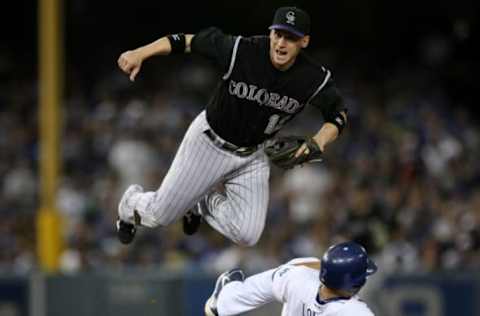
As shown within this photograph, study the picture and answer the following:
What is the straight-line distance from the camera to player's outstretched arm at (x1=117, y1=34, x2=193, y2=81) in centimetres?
693

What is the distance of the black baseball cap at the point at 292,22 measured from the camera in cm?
705

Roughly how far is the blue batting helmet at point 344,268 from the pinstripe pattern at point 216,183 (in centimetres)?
112

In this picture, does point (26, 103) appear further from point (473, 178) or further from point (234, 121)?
point (234, 121)

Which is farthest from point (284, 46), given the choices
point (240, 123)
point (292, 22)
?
point (240, 123)

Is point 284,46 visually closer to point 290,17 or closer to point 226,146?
point 290,17

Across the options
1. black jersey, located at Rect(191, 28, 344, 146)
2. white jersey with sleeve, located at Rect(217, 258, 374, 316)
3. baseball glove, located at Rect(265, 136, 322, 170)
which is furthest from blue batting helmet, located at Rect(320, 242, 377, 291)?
black jersey, located at Rect(191, 28, 344, 146)

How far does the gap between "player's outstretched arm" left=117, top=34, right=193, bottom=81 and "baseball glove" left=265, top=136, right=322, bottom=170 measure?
845mm

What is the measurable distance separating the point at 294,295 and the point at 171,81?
9.65 metres

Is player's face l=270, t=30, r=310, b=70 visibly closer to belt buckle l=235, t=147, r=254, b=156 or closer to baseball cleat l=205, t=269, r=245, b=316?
belt buckle l=235, t=147, r=254, b=156

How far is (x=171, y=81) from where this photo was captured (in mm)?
16359

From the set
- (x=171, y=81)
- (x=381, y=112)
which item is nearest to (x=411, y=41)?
(x=381, y=112)

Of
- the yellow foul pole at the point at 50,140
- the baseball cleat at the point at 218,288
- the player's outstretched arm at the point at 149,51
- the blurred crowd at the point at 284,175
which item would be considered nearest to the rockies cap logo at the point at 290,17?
the player's outstretched arm at the point at 149,51

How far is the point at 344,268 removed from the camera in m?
6.57

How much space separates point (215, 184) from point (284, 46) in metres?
1.15
